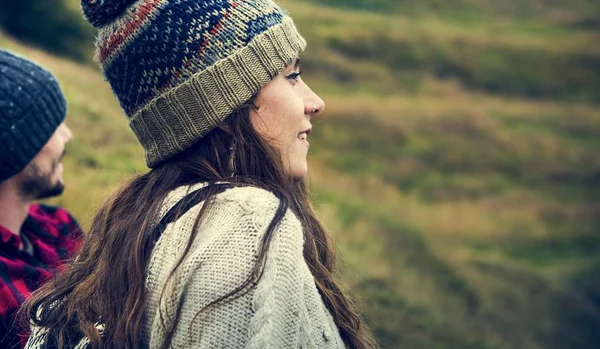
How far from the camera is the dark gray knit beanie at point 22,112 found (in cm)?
423

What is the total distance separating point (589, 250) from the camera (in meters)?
16.3

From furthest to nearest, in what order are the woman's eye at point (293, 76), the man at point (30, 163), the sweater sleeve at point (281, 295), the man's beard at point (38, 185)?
the man's beard at point (38, 185) < the man at point (30, 163) < the woman's eye at point (293, 76) < the sweater sleeve at point (281, 295)

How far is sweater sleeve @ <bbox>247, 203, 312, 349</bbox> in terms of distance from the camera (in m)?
2.14

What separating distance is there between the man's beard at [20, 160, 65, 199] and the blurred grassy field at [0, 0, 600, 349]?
297 mm

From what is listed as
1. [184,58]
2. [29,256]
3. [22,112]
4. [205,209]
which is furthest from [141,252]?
[22,112]

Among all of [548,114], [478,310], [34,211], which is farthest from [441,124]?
[34,211]

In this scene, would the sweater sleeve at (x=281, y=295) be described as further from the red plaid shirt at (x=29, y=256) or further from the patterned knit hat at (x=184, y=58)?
the red plaid shirt at (x=29, y=256)

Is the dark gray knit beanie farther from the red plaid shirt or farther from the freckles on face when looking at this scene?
the freckles on face

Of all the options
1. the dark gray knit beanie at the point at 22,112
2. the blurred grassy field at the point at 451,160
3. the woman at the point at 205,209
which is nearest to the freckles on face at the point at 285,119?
the woman at the point at 205,209

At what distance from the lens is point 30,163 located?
14.2 ft

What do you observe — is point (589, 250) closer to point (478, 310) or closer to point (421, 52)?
point (478, 310)

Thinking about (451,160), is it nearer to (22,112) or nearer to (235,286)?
(22,112)

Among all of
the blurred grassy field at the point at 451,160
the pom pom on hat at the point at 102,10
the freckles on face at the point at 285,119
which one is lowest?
the blurred grassy field at the point at 451,160

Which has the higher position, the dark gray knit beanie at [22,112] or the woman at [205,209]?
the woman at [205,209]
